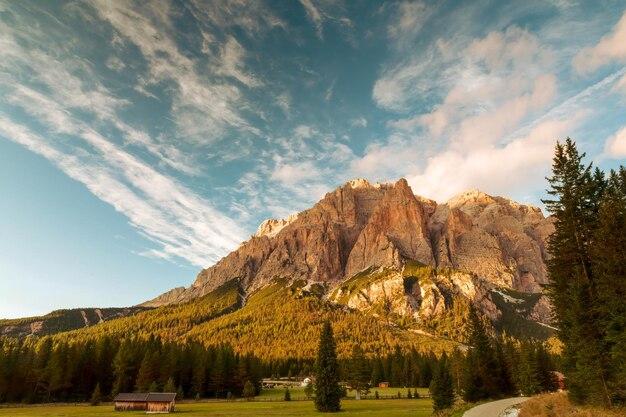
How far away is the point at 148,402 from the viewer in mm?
69312

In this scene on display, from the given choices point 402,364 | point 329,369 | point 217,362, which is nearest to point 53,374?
point 217,362

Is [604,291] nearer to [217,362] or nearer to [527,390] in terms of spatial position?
[527,390]

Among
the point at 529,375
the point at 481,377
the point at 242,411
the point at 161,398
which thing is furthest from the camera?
the point at 529,375

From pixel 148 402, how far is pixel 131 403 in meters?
4.67

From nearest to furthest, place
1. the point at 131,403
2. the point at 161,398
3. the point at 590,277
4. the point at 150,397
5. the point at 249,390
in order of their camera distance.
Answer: the point at 590,277 < the point at 161,398 < the point at 150,397 < the point at 131,403 < the point at 249,390

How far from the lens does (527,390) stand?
78125 millimetres

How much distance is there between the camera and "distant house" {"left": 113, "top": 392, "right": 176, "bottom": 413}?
68.4m

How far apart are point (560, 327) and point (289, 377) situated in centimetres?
13883

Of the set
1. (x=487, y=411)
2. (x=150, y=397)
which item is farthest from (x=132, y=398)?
(x=487, y=411)

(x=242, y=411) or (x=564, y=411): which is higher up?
(x=564, y=411)

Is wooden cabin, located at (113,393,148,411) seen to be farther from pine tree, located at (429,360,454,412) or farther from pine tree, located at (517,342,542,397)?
pine tree, located at (517,342,542,397)

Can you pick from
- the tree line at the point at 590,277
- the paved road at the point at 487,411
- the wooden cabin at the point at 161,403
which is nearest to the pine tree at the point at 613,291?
the tree line at the point at 590,277

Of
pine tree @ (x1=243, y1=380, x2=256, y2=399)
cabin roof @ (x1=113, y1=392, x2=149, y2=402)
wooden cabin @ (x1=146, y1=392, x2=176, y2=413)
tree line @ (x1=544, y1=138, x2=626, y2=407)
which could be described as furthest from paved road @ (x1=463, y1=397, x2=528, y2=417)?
pine tree @ (x1=243, y1=380, x2=256, y2=399)

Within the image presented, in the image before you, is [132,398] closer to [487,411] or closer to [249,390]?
[249,390]
